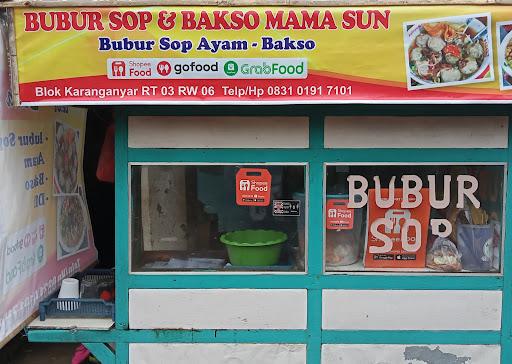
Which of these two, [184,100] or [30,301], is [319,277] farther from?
[30,301]

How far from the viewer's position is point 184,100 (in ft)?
10.8

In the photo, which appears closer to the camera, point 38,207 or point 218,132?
point 218,132

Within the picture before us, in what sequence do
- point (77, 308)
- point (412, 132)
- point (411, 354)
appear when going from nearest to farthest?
point (412, 132) → point (411, 354) → point (77, 308)

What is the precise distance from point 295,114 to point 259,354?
1495mm

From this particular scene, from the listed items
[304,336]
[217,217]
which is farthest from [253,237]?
[304,336]

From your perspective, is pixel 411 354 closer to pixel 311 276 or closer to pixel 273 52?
pixel 311 276

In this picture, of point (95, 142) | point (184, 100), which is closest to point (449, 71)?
point (184, 100)

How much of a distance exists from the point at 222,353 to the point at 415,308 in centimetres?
122

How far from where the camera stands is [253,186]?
11.9 feet

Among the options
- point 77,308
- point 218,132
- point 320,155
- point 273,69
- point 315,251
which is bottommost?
point 77,308

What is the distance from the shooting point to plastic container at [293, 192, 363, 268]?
146 inches

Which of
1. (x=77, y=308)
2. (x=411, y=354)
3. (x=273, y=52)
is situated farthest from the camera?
(x=77, y=308)

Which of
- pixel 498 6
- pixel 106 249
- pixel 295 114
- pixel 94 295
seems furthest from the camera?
pixel 106 249

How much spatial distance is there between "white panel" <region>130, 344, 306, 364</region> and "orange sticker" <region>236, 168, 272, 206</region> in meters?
0.89
